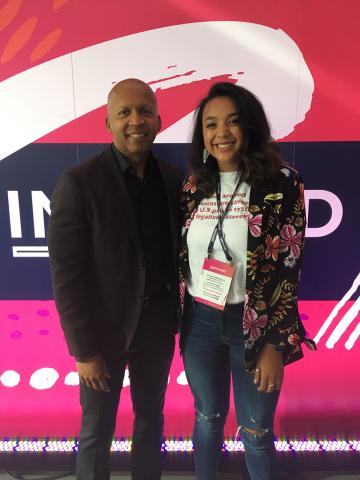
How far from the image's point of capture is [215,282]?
1.22m

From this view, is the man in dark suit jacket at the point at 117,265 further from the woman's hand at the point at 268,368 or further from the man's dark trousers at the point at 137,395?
the woman's hand at the point at 268,368

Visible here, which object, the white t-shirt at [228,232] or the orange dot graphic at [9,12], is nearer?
the white t-shirt at [228,232]

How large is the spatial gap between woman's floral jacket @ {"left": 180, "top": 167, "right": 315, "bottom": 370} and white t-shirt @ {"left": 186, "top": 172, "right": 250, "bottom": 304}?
38mm

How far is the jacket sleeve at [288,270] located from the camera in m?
1.18

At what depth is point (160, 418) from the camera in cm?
153

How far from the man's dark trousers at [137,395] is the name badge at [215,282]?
0.66 ft

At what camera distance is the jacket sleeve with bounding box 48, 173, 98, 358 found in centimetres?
120

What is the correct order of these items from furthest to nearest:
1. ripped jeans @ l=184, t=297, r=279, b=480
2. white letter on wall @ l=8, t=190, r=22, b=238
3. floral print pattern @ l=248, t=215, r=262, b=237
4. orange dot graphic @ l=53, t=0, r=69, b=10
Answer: white letter on wall @ l=8, t=190, r=22, b=238, orange dot graphic @ l=53, t=0, r=69, b=10, ripped jeans @ l=184, t=297, r=279, b=480, floral print pattern @ l=248, t=215, r=262, b=237

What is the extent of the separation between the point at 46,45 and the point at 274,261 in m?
1.32

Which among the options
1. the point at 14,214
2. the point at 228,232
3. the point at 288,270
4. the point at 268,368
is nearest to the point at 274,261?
the point at 288,270

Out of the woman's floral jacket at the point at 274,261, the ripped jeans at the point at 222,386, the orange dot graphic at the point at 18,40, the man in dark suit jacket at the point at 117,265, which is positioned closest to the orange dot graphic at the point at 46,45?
the orange dot graphic at the point at 18,40

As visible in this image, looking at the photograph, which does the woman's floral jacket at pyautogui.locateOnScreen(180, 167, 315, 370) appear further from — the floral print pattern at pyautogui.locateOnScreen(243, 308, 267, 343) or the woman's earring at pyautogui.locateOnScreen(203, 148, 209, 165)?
the woman's earring at pyautogui.locateOnScreen(203, 148, 209, 165)

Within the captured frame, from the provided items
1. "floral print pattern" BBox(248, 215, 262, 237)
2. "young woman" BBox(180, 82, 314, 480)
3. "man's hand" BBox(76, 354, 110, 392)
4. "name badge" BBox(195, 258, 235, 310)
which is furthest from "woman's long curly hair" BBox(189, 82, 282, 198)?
"man's hand" BBox(76, 354, 110, 392)

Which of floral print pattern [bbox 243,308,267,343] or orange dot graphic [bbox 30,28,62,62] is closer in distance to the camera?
floral print pattern [bbox 243,308,267,343]
